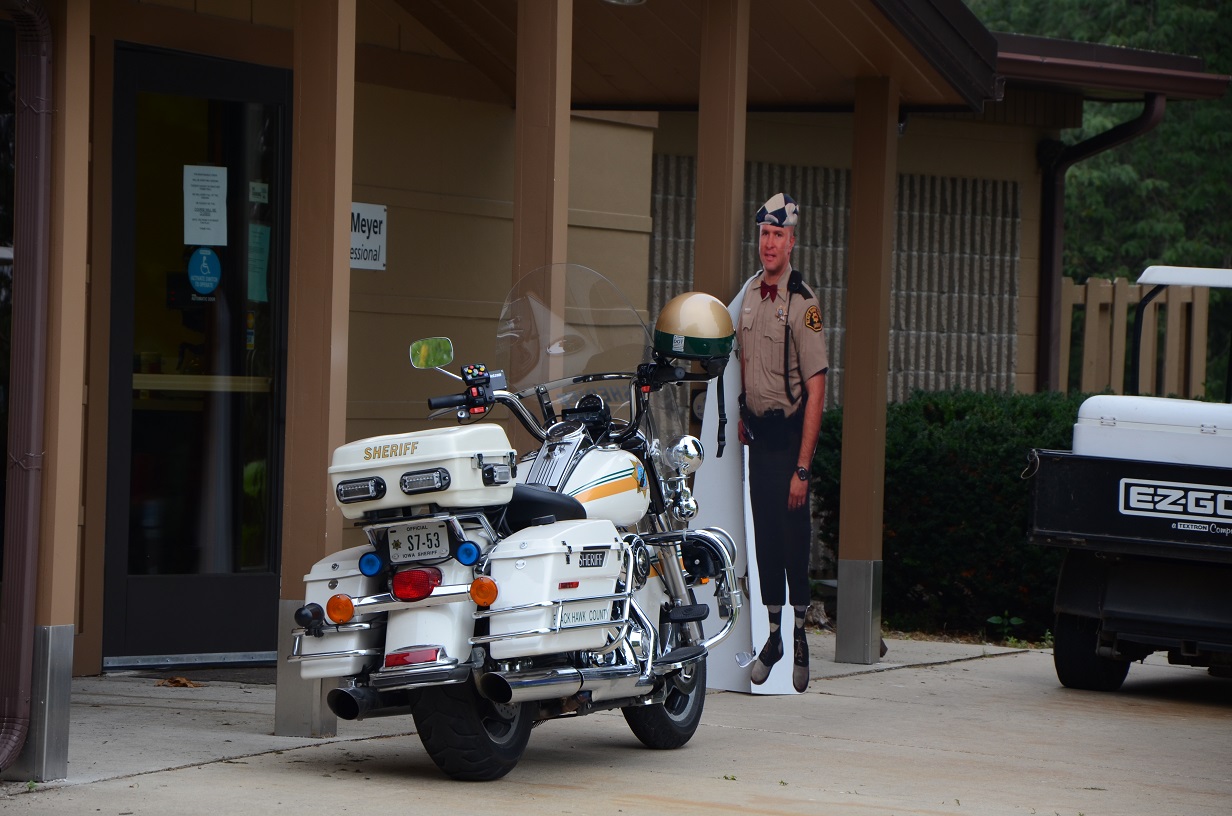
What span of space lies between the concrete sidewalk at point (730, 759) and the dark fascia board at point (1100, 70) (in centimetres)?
556

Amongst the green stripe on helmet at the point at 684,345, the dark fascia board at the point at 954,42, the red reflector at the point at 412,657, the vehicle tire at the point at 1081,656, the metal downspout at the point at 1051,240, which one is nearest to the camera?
the red reflector at the point at 412,657

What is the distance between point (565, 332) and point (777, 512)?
6.10ft

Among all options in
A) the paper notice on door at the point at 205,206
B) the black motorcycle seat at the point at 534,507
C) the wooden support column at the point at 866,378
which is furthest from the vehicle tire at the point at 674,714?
A: the paper notice on door at the point at 205,206

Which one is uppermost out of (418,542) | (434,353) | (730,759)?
(434,353)

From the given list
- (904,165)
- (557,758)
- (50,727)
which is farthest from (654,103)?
(50,727)

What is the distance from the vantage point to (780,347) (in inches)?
317

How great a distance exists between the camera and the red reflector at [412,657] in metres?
5.37

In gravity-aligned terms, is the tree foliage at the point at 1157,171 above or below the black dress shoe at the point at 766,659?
above

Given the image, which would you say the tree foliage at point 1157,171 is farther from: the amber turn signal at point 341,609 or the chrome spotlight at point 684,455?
the amber turn signal at point 341,609

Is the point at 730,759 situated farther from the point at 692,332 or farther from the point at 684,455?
the point at 692,332

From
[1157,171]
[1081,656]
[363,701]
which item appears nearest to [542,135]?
[363,701]

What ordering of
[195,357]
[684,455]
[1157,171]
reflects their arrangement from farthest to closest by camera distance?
[1157,171]
[195,357]
[684,455]

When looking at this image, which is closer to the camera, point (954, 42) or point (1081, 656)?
point (1081, 656)

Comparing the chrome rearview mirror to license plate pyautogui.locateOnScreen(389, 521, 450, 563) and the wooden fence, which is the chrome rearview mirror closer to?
license plate pyautogui.locateOnScreen(389, 521, 450, 563)
